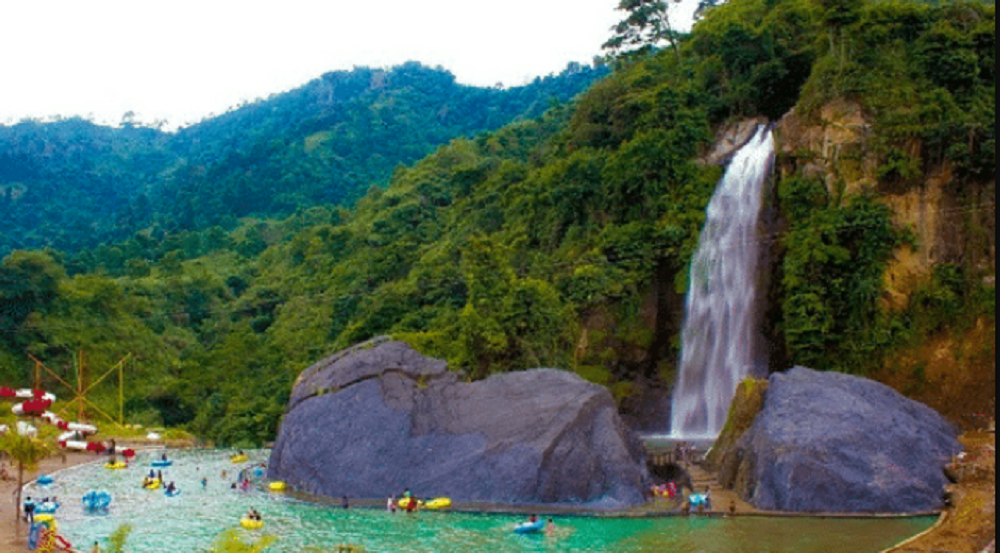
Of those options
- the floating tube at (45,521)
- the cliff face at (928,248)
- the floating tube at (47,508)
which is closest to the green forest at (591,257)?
the cliff face at (928,248)

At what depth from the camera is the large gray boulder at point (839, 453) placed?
33.7 m

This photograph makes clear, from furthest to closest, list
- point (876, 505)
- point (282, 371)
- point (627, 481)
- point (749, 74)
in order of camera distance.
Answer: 1. point (282, 371)
2. point (749, 74)
3. point (627, 481)
4. point (876, 505)

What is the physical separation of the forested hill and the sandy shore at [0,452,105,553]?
2612 inches

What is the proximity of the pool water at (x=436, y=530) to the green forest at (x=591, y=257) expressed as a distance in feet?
44.9

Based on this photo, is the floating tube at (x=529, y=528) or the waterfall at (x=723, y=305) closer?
the floating tube at (x=529, y=528)

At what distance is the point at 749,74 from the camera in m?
59.9

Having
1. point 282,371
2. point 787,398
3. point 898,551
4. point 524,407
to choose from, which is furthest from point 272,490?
point 282,371

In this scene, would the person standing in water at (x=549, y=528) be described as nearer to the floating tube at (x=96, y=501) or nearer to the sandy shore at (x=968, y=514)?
the sandy shore at (x=968, y=514)

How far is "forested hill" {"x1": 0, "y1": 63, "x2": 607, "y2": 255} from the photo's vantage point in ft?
426

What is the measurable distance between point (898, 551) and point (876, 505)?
6453 mm

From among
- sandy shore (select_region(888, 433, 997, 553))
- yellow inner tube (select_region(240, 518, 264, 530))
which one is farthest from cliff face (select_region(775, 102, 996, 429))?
yellow inner tube (select_region(240, 518, 264, 530))

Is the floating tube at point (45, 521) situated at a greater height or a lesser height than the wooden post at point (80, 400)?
lesser

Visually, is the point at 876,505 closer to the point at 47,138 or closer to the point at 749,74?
the point at 749,74

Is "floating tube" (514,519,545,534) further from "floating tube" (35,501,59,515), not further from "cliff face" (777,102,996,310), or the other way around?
"cliff face" (777,102,996,310)
